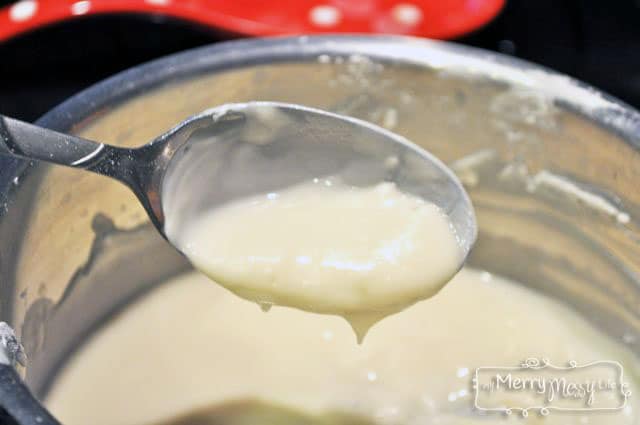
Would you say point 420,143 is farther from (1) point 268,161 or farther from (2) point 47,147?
(2) point 47,147

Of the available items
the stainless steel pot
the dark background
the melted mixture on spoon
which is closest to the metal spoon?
the melted mixture on spoon

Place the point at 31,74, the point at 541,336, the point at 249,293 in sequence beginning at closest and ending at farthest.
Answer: the point at 249,293 → the point at 541,336 → the point at 31,74

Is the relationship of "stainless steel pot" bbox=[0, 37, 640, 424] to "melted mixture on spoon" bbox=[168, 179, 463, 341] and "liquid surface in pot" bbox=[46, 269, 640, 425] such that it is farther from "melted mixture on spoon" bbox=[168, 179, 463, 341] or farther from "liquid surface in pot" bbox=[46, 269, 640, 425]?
"melted mixture on spoon" bbox=[168, 179, 463, 341]

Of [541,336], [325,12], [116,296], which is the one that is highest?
[325,12]

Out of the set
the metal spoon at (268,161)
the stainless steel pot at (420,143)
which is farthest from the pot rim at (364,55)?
the metal spoon at (268,161)

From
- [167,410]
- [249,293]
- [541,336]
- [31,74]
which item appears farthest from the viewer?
[31,74]

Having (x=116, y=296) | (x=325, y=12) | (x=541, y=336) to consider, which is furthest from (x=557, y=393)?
(x=325, y=12)

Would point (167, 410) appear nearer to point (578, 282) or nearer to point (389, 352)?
point (389, 352)

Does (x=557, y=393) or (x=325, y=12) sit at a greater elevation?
(x=325, y=12)
